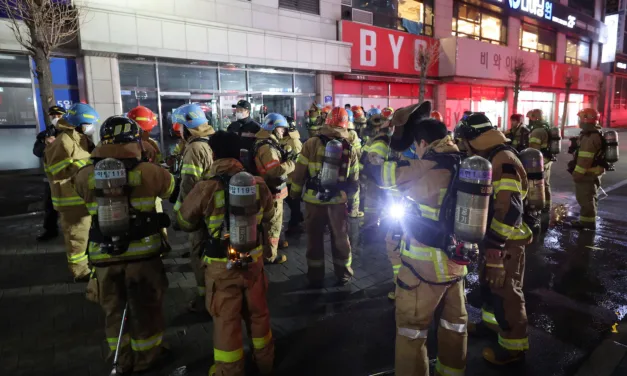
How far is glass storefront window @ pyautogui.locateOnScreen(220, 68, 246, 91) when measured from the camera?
42.0 ft

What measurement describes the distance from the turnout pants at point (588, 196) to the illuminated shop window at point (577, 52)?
28134 mm

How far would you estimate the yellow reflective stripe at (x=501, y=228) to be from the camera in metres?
2.95

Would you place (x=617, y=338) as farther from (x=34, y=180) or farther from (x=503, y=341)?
(x=34, y=180)

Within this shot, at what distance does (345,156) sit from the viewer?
14.7 feet

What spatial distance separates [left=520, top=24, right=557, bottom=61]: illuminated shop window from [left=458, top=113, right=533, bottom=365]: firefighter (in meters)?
25.8

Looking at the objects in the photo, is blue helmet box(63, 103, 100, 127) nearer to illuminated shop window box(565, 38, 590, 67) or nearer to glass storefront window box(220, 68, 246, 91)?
glass storefront window box(220, 68, 246, 91)

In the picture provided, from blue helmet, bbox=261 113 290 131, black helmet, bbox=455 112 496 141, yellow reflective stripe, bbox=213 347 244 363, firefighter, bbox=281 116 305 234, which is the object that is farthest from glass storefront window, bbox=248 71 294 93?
yellow reflective stripe, bbox=213 347 244 363

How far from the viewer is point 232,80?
13.0 meters

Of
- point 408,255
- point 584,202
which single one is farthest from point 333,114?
point 584,202

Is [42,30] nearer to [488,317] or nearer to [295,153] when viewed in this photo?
[295,153]

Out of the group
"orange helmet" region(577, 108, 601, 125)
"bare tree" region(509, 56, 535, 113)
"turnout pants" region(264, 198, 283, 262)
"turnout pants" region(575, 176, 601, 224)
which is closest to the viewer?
"turnout pants" region(264, 198, 283, 262)

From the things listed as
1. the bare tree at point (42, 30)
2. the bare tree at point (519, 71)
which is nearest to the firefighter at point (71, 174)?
the bare tree at point (42, 30)

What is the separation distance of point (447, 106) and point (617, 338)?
1856cm

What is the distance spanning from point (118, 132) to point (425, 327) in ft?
8.94
